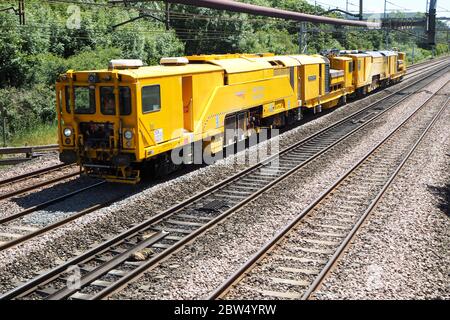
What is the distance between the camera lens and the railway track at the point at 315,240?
8.38 meters

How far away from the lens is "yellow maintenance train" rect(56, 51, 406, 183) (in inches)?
504

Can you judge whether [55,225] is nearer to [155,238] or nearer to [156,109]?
[155,238]

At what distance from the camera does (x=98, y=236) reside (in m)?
10.6

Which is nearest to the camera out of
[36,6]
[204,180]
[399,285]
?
[399,285]

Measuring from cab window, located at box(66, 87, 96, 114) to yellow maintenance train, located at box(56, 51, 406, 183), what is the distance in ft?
0.08

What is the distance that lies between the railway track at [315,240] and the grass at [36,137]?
1191 centimetres

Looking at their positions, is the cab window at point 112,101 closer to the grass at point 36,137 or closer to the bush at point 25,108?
the grass at point 36,137

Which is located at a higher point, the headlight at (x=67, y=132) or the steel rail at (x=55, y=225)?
the headlight at (x=67, y=132)

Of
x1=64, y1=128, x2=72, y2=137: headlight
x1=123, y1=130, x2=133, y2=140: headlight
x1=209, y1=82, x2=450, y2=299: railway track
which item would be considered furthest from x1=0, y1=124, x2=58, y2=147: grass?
x1=209, y1=82, x2=450, y2=299: railway track

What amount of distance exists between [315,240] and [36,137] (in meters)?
14.5

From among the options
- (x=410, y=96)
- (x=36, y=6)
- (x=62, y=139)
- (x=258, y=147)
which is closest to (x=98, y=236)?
(x=62, y=139)

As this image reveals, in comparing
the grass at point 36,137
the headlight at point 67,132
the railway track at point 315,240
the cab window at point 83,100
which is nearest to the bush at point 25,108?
the grass at point 36,137
